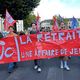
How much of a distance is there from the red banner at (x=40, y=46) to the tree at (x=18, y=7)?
2669 centimetres

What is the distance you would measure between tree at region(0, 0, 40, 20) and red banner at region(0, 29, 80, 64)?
26691 mm

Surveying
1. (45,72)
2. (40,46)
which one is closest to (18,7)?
(40,46)

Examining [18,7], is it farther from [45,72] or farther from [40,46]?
[45,72]

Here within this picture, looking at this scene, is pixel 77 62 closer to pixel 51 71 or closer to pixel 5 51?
pixel 51 71

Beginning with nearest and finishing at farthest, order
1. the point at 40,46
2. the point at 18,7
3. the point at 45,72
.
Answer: the point at 45,72 → the point at 40,46 → the point at 18,7

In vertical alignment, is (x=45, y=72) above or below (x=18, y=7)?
below

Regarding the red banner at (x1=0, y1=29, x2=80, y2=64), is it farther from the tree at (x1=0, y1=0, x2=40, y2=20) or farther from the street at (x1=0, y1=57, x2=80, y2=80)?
the tree at (x1=0, y1=0, x2=40, y2=20)

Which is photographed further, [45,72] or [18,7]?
[18,7]

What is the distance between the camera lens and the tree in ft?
127

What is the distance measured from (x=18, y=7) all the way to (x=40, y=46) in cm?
2822

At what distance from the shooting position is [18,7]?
1576 inches

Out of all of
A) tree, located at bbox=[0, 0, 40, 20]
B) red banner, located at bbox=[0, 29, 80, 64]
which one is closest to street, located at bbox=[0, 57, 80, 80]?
red banner, located at bbox=[0, 29, 80, 64]

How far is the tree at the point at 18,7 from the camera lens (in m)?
38.6

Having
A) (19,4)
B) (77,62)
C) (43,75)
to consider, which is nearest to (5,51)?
(43,75)
